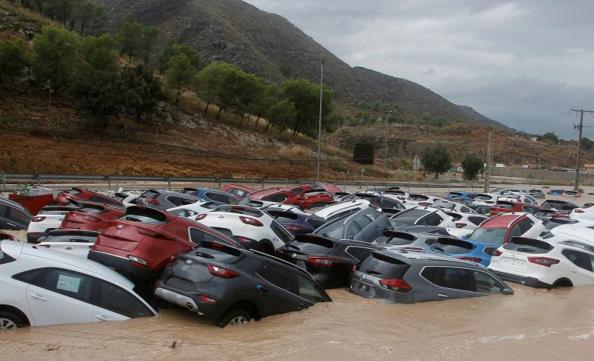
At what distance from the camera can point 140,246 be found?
9.30 metres

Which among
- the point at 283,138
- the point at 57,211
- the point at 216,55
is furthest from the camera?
the point at 216,55

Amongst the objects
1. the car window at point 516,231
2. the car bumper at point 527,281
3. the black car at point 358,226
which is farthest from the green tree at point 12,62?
the car bumper at point 527,281

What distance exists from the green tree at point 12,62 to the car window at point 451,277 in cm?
5626

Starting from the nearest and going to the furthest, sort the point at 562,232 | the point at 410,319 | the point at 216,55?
the point at 410,319 → the point at 562,232 → the point at 216,55

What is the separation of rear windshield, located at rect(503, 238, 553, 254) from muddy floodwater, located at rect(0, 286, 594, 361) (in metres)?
2.37

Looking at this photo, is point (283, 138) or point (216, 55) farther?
point (216, 55)

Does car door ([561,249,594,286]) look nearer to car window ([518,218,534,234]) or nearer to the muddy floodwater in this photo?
the muddy floodwater

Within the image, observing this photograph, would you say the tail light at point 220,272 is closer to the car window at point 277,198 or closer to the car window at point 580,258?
the car window at point 580,258

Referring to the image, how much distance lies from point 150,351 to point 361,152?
7476 cm

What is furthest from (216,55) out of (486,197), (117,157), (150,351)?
(150,351)

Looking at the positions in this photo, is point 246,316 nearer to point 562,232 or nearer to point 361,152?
point 562,232

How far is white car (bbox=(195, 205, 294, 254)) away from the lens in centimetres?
1381

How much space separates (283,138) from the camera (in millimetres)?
80688

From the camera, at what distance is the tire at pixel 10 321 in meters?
7.07
